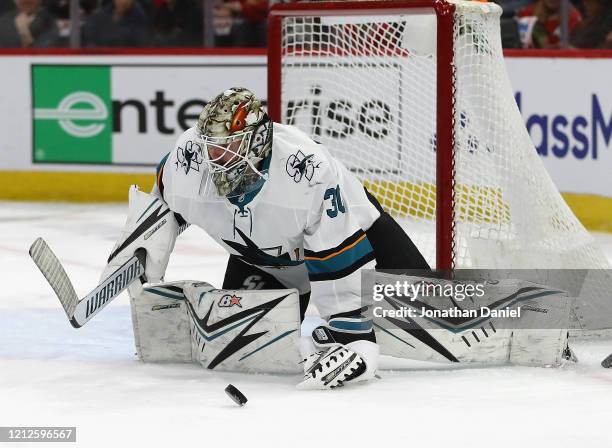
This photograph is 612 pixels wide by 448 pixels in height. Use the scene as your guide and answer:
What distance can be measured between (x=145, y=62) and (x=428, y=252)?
282 centimetres

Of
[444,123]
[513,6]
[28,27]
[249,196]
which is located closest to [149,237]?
[249,196]

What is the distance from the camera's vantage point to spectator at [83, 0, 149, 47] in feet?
22.9

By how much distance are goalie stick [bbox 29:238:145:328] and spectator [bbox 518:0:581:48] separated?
11.2 feet

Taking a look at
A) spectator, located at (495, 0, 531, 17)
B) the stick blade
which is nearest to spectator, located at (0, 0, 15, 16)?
spectator, located at (495, 0, 531, 17)

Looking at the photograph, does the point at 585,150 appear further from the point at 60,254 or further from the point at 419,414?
the point at 419,414

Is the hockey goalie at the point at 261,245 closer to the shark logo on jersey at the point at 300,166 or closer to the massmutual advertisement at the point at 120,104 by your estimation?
the shark logo on jersey at the point at 300,166

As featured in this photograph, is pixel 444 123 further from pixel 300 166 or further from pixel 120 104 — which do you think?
pixel 120 104

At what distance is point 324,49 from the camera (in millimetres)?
4430

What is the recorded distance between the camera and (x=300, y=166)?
3.11 meters

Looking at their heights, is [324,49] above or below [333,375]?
above

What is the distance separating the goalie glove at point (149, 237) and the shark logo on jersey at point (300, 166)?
385 mm

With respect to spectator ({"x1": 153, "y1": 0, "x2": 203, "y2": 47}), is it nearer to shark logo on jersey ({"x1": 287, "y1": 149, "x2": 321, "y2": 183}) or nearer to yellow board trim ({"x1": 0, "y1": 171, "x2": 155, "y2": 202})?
yellow board trim ({"x1": 0, "y1": 171, "x2": 155, "y2": 202})

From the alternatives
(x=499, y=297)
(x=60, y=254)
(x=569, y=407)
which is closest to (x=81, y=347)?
(x=499, y=297)

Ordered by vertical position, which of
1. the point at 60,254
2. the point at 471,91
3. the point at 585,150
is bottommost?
the point at 60,254
